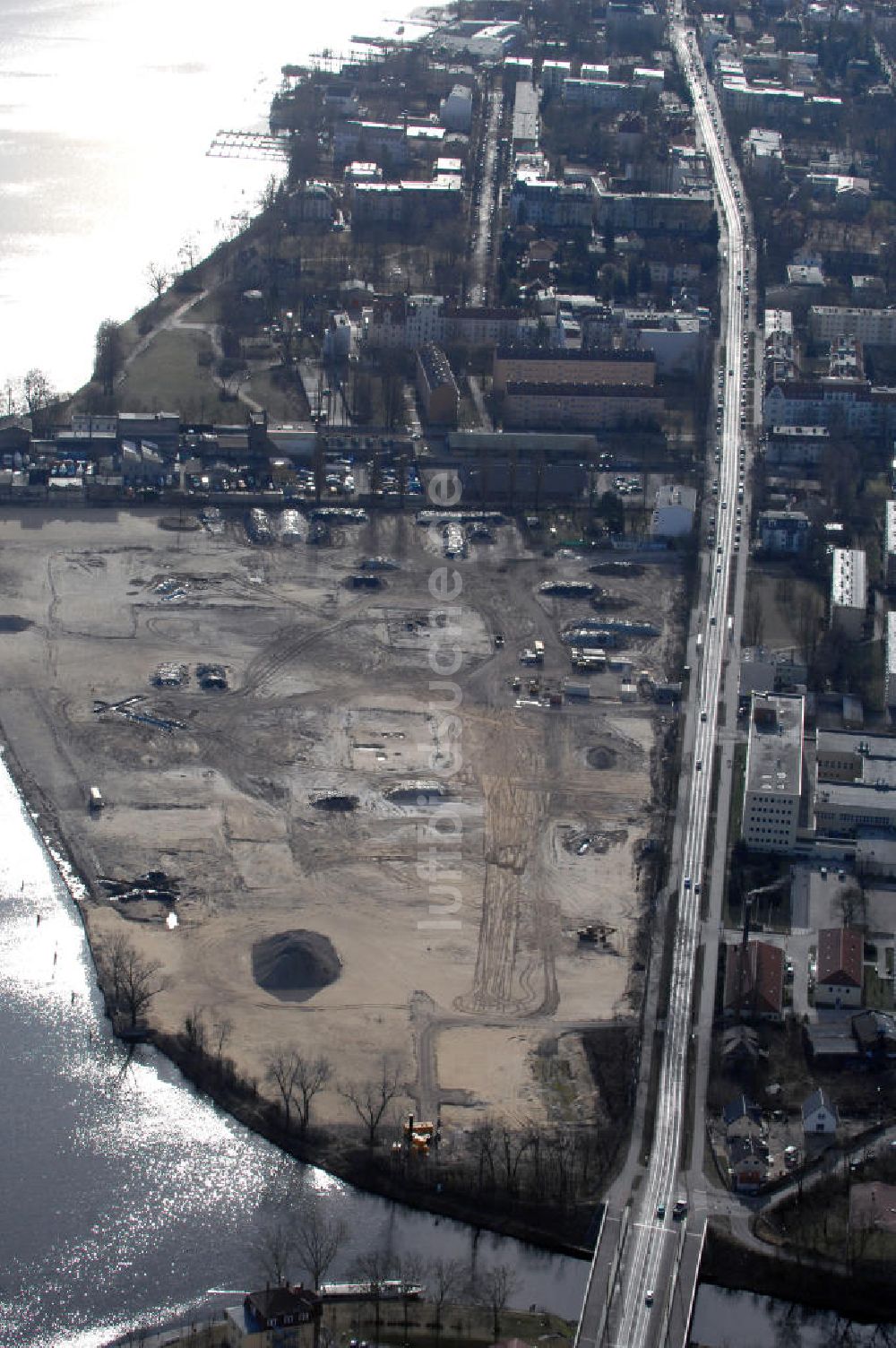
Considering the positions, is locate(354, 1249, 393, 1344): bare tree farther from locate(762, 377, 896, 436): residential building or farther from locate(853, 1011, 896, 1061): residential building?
locate(762, 377, 896, 436): residential building

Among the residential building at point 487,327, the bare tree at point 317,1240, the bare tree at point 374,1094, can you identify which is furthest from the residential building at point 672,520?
the bare tree at point 317,1240

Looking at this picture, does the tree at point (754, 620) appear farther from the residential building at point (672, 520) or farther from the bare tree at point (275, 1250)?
the bare tree at point (275, 1250)

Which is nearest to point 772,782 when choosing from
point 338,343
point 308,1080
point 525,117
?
point 308,1080

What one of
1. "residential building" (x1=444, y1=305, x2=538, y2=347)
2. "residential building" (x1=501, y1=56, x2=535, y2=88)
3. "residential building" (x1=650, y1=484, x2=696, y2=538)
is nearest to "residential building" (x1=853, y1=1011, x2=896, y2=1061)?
"residential building" (x1=650, y1=484, x2=696, y2=538)

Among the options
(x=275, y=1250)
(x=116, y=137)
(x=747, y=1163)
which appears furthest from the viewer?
(x=116, y=137)

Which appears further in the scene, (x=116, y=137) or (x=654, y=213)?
(x=116, y=137)

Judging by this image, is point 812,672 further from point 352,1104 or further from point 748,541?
point 352,1104

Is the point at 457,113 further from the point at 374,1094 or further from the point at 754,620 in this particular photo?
the point at 374,1094

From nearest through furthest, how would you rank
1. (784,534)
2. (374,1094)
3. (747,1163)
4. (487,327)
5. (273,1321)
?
Result: (273,1321) → (747,1163) → (374,1094) → (784,534) → (487,327)
